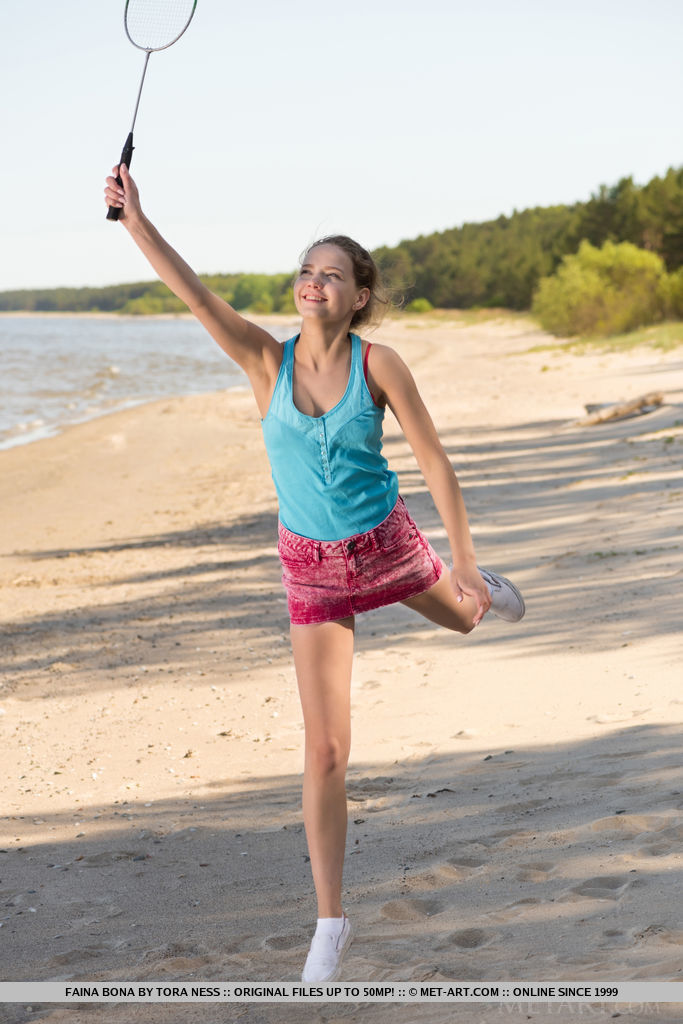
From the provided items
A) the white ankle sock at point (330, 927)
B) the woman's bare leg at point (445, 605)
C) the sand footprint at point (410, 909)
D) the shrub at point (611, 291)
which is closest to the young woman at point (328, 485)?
the white ankle sock at point (330, 927)

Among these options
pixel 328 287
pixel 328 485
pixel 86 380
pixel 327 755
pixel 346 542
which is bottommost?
pixel 86 380

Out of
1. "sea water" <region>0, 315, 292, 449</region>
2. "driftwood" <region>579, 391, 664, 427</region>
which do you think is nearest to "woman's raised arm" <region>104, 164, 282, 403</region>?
"driftwood" <region>579, 391, 664, 427</region>

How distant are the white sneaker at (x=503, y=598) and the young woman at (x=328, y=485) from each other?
2.67 ft

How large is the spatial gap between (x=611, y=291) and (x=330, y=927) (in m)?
45.3

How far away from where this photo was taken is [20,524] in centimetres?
1376

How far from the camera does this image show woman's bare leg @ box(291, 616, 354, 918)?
3.12m

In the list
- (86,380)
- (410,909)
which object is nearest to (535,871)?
(410,909)

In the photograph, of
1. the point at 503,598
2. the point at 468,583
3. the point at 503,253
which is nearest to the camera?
the point at 468,583

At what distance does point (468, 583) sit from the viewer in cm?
329

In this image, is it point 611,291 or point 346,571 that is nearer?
point 346,571

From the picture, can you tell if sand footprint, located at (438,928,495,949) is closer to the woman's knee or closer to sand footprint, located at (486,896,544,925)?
sand footprint, located at (486,896,544,925)

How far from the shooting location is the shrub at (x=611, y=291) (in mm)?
44156

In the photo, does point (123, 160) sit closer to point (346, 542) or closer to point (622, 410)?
point (346, 542)

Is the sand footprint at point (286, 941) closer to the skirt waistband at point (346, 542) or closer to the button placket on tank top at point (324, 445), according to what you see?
the skirt waistband at point (346, 542)
